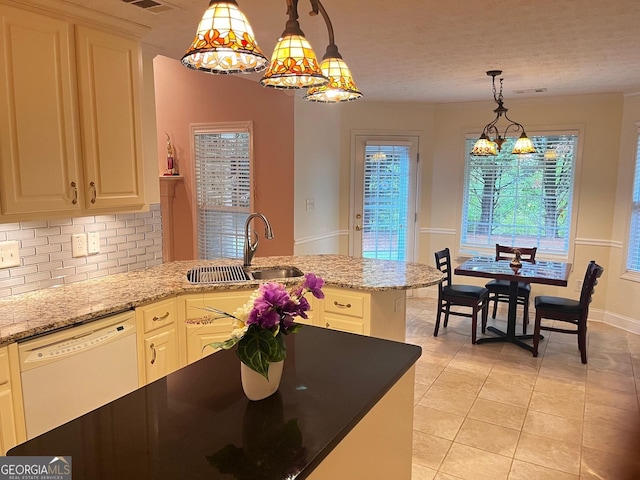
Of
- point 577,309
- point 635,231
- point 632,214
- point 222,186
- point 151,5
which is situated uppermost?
point 151,5

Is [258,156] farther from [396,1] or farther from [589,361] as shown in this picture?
[589,361]

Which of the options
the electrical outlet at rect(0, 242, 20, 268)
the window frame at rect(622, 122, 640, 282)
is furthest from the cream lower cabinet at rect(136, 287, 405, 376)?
the window frame at rect(622, 122, 640, 282)

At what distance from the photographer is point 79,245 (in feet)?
9.30

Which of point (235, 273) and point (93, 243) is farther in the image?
point (235, 273)

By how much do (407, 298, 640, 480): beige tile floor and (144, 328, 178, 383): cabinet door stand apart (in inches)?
60.4

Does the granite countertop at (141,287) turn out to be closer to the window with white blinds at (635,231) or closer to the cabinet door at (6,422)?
the cabinet door at (6,422)

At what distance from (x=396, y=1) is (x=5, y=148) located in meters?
2.03

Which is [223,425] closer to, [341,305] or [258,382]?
[258,382]

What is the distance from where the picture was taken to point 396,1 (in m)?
2.38

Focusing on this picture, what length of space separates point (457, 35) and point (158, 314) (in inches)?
98.0

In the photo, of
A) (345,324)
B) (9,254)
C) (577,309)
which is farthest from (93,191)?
(577,309)

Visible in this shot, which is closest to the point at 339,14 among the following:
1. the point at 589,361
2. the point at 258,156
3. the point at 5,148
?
the point at 5,148

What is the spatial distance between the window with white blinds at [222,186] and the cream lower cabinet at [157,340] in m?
2.58

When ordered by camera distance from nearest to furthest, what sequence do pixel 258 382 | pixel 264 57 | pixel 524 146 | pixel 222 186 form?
pixel 258 382
pixel 264 57
pixel 524 146
pixel 222 186
